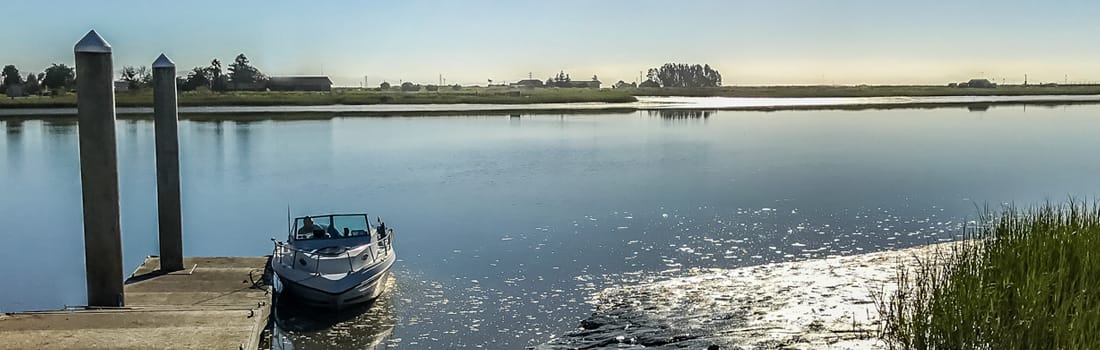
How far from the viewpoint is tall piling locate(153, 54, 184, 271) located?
1444 cm

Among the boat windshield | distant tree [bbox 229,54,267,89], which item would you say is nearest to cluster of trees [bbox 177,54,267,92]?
distant tree [bbox 229,54,267,89]

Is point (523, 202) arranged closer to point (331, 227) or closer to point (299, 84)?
point (331, 227)

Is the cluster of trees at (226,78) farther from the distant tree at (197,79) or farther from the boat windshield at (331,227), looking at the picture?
the boat windshield at (331,227)

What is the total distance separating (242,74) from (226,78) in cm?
563

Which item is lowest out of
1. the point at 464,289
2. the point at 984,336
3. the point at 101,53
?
the point at 464,289

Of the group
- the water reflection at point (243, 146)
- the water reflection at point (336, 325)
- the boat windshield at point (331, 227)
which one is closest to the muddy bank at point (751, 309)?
the water reflection at point (336, 325)

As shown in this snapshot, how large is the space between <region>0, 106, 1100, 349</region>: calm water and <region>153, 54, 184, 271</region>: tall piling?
2.19 meters

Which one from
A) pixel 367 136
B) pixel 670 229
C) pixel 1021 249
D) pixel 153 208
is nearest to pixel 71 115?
pixel 367 136

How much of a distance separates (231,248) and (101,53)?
1132 centimetres

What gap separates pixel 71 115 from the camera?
75.6m

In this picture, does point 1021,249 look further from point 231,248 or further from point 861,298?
point 231,248

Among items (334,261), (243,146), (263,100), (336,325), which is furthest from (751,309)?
(263,100)

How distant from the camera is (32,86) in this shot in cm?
12094

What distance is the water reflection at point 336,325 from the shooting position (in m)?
13.7
